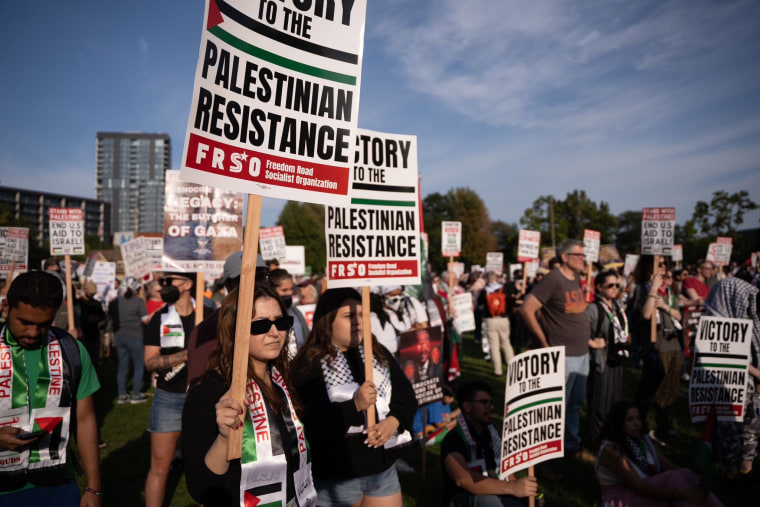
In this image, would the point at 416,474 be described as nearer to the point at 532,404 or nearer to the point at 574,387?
the point at 574,387

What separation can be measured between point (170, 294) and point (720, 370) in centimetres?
531

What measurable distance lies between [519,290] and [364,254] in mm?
10762

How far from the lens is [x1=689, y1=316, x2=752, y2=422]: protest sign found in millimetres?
4922

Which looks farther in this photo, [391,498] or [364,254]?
[364,254]

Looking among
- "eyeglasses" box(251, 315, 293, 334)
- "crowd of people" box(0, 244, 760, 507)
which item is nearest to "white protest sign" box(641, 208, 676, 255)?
"crowd of people" box(0, 244, 760, 507)

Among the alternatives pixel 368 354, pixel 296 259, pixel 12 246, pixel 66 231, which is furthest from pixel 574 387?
pixel 296 259

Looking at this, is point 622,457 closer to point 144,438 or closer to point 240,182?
point 240,182

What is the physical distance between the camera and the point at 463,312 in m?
10.8

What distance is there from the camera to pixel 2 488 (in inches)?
97.6

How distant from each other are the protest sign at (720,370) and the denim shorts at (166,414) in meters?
4.71

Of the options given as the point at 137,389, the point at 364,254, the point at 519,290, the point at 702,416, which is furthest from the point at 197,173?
the point at 519,290

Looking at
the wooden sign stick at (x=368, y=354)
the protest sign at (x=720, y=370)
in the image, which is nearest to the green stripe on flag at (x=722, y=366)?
the protest sign at (x=720, y=370)

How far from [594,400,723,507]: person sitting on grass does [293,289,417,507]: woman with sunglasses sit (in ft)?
6.81

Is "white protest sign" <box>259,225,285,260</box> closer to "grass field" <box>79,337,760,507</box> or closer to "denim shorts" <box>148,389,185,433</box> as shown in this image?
"grass field" <box>79,337,760,507</box>
